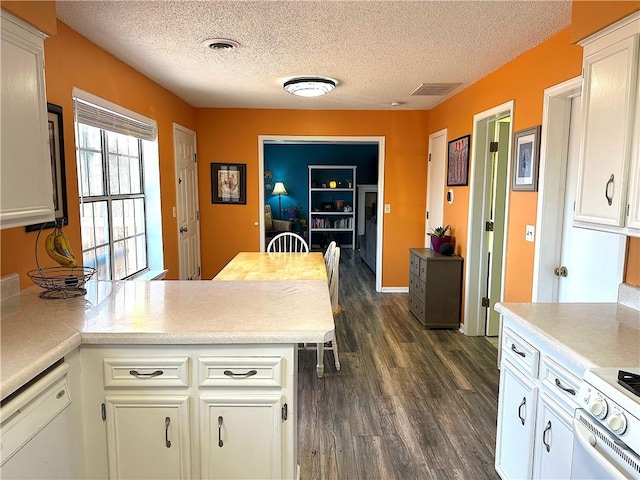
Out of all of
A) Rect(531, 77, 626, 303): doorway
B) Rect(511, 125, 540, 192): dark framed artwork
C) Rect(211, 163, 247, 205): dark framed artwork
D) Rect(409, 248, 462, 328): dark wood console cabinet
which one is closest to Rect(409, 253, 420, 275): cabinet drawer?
Rect(409, 248, 462, 328): dark wood console cabinet

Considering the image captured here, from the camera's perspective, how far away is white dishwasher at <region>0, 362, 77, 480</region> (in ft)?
3.90

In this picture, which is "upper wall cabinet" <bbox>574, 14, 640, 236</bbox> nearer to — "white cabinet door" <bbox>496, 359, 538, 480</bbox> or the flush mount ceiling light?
"white cabinet door" <bbox>496, 359, 538, 480</bbox>

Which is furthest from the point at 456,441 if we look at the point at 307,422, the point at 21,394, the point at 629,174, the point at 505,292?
the point at 21,394

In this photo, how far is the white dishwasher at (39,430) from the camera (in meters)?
1.19

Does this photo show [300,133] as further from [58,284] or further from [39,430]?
[39,430]

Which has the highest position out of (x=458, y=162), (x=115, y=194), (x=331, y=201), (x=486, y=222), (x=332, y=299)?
(x=458, y=162)

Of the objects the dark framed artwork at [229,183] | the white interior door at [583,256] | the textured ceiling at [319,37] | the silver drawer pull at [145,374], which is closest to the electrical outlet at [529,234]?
the white interior door at [583,256]

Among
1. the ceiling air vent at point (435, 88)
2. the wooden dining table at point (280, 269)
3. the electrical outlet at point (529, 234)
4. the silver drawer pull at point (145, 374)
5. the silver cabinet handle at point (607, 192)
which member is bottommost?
the silver drawer pull at point (145, 374)

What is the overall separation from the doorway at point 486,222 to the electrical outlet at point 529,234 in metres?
0.79

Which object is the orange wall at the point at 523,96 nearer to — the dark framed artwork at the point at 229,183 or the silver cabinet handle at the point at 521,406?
the silver cabinet handle at the point at 521,406

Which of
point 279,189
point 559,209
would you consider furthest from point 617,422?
point 279,189

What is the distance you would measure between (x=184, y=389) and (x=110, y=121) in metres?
2.30

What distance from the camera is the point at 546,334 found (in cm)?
158

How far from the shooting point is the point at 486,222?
391 cm
